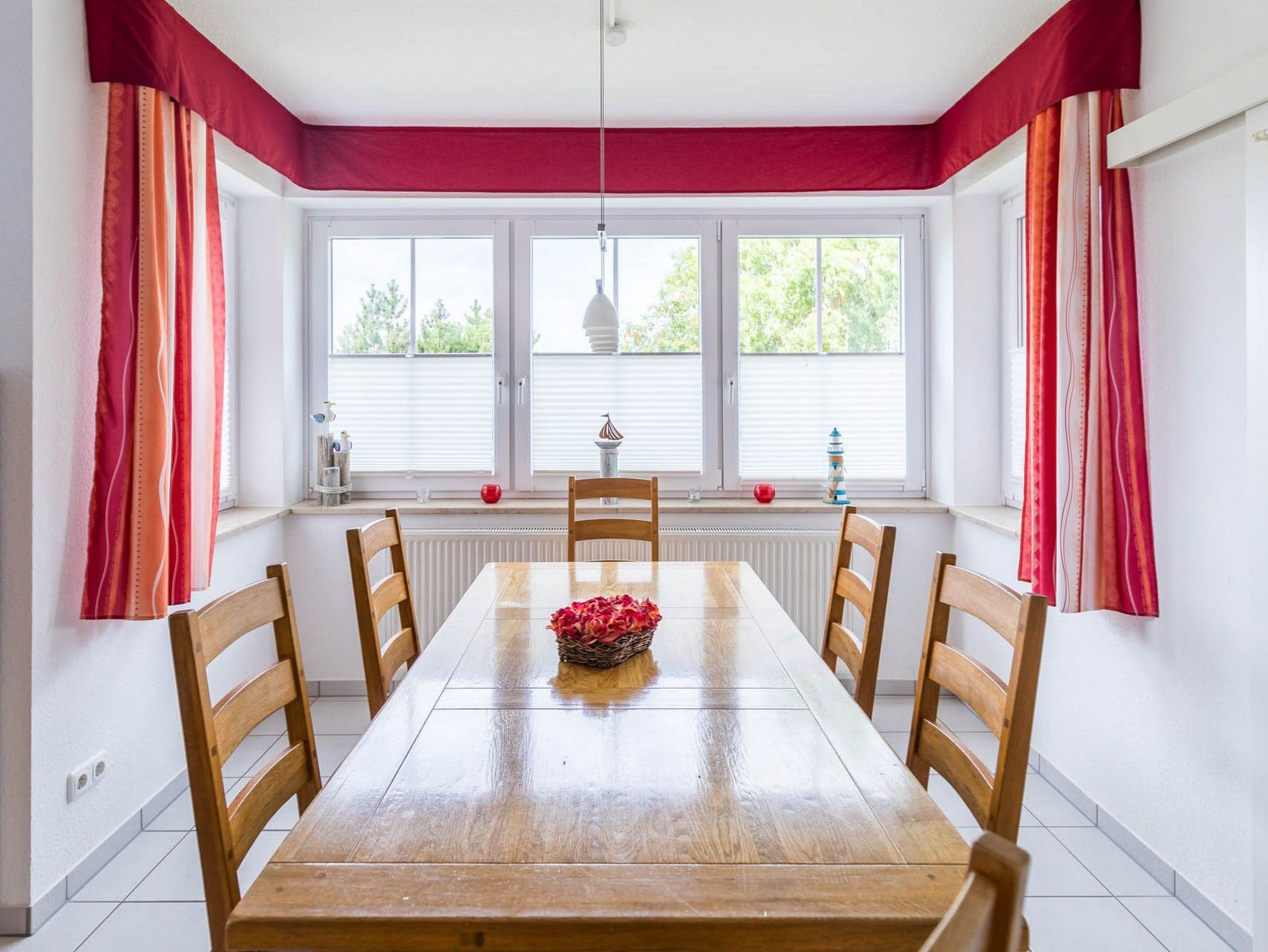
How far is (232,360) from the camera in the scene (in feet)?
12.1

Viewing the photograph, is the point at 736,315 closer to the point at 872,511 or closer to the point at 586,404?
the point at 586,404

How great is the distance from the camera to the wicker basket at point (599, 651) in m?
1.76

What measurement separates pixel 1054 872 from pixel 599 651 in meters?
1.58

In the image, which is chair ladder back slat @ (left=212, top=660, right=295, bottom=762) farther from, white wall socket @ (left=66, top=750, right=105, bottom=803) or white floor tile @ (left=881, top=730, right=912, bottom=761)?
white floor tile @ (left=881, top=730, right=912, bottom=761)

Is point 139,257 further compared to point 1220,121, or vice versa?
point 139,257

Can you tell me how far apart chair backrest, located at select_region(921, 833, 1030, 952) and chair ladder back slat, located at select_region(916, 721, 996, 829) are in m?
0.88

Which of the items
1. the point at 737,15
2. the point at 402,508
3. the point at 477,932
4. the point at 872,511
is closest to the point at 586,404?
the point at 402,508

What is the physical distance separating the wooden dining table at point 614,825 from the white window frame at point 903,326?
2.25m

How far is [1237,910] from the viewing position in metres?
2.03

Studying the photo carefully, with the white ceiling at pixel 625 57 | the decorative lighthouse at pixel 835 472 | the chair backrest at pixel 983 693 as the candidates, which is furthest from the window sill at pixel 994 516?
the white ceiling at pixel 625 57

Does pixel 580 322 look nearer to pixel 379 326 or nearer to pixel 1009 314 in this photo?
pixel 379 326

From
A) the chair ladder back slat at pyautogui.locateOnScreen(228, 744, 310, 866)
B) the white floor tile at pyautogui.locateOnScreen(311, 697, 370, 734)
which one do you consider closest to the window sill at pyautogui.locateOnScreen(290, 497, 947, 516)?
the white floor tile at pyautogui.locateOnScreen(311, 697, 370, 734)

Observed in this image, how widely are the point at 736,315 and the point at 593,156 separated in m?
0.97

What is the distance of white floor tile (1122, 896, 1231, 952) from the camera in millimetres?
2047
